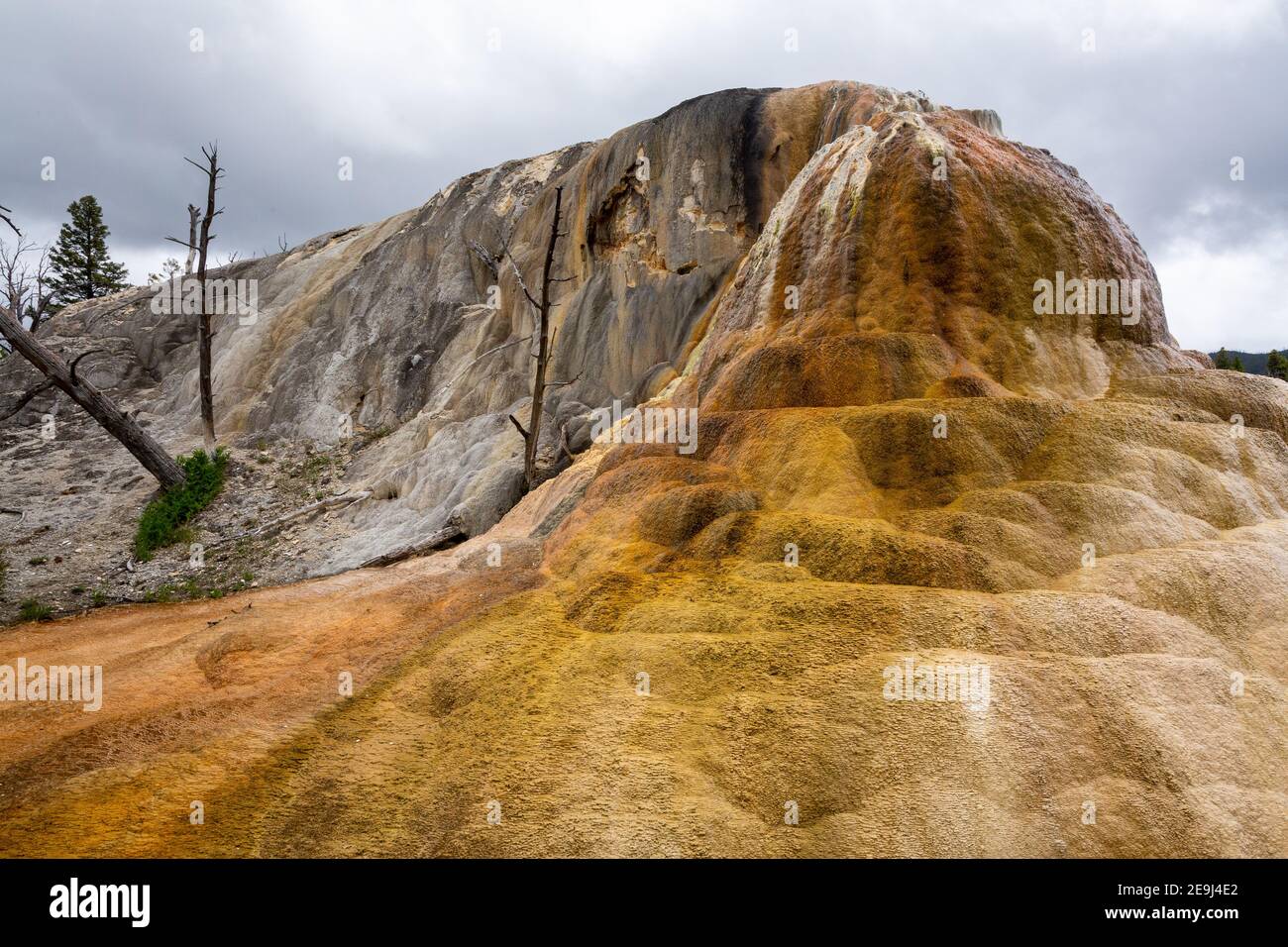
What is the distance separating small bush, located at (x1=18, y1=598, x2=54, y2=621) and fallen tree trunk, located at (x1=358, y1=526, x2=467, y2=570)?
4.81 m

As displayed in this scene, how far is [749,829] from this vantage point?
461 centimetres

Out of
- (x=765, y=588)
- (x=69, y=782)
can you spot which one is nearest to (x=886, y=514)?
(x=765, y=588)

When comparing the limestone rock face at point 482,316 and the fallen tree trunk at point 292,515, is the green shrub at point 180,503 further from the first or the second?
the limestone rock face at point 482,316

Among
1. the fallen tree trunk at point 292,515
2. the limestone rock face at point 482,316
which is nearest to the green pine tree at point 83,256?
the limestone rock face at point 482,316

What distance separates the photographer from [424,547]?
44.1 feet

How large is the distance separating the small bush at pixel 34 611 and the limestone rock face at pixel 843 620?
1096mm

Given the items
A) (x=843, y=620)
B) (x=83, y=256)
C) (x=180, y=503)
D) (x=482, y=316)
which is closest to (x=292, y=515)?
(x=180, y=503)

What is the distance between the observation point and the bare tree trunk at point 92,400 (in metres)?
16.1

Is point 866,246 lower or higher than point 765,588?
higher

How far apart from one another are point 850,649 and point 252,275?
28018mm

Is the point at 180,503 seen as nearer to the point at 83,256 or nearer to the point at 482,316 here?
the point at 482,316

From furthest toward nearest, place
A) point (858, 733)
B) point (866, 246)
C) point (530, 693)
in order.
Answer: point (866, 246)
point (530, 693)
point (858, 733)

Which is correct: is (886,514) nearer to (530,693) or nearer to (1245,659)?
(1245,659)

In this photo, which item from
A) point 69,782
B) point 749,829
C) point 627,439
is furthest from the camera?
point 627,439
